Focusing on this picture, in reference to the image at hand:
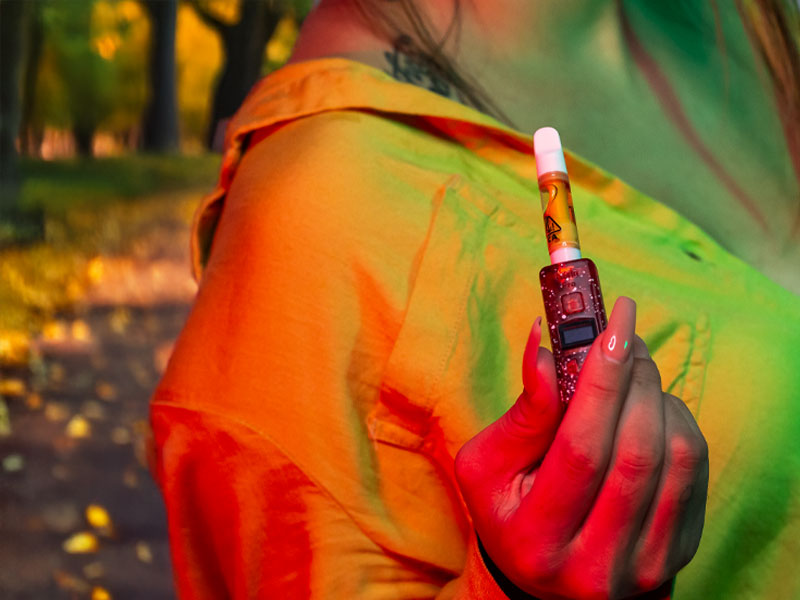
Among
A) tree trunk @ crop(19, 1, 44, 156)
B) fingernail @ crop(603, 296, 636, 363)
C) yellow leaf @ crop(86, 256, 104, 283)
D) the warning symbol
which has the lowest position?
yellow leaf @ crop(86, 256, 104, 283)

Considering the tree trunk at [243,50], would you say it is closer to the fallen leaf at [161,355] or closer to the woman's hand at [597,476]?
the fallen leaf at [161,355]

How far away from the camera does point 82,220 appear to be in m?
9.08

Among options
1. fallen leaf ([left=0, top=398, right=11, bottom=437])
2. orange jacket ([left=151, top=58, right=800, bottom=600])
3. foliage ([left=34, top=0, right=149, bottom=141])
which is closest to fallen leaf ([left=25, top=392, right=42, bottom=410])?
fallen leaf ([left=0, top=398, right=11, bottom=437])

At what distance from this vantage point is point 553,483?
2.38 ft

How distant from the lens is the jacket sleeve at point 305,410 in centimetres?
96

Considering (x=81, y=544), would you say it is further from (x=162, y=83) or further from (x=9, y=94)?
(x=162, y=83)

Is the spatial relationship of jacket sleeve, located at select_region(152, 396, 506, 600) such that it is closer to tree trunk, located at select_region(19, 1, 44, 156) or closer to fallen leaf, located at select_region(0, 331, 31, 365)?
fallen leaf, located at select_region(0, 331, 31, 365)

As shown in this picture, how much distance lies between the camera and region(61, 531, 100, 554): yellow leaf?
370cm

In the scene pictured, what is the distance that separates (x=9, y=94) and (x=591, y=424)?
8.35 m

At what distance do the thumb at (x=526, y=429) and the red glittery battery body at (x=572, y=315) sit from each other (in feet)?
0.04

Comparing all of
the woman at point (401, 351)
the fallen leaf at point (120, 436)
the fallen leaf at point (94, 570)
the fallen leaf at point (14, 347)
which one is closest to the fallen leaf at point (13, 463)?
the fallen leaf at point (120, 436)

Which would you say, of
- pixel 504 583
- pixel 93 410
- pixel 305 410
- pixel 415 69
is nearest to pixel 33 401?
pixel 93 410

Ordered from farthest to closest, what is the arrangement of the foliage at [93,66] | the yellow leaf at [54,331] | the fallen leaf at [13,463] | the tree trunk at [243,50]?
the tree trunk at [243,50], the foliage at [93,66], the yellow leaf at [54,331], the fallen leaf at [13,463]

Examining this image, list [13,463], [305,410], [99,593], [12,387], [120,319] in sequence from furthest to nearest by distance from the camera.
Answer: [120,319] < [12,387] < [13,463] < [99,593] < [305,410]
